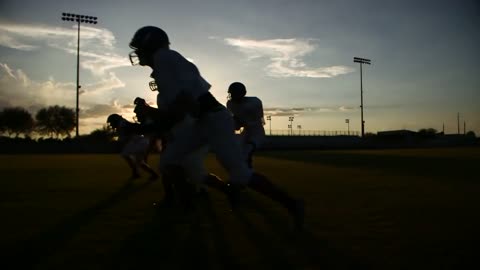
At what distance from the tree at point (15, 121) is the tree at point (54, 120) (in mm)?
2938

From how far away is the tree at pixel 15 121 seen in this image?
86.9m

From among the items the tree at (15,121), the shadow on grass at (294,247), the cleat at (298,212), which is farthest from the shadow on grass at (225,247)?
the tree at (15,121)

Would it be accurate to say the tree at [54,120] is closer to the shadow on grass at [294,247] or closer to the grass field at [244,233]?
the grass field at [244,233]

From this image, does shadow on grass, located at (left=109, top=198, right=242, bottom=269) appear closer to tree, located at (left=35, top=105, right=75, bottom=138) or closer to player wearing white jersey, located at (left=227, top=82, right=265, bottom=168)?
player wearing white jersey, located at (left=227, top=82, right=265, bottom=168)

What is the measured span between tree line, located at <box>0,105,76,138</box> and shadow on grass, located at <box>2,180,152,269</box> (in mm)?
93212

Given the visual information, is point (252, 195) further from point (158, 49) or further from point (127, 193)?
point (158, 49)

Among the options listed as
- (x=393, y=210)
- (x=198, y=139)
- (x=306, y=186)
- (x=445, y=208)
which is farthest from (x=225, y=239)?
(x=306, y=186)

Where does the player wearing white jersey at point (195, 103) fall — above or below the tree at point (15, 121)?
below

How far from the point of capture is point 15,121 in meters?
87.4

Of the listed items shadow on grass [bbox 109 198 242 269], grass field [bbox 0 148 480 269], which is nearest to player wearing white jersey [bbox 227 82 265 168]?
grass field [bbox 0 148 480 269]

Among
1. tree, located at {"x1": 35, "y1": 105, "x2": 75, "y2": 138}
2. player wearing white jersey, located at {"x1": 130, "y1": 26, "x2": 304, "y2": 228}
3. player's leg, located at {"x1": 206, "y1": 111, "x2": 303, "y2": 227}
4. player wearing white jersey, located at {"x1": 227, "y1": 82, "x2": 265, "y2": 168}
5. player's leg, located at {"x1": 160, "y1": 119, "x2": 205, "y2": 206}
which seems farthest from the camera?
tree, located at {"x1": 35, "y1": 105, "x2": 75, "y2": 138}

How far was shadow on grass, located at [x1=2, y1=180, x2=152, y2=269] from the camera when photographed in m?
3.15

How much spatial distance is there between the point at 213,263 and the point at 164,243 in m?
0.79

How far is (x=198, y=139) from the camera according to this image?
4.46 meters
